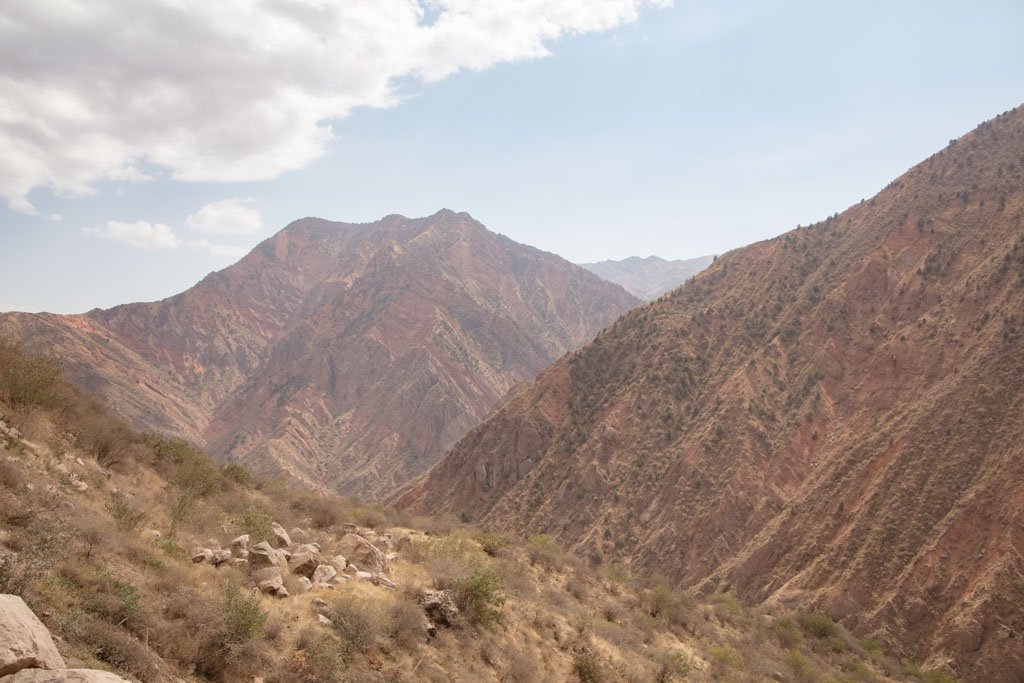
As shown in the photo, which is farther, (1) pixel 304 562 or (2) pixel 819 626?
(2) pixel 819 626

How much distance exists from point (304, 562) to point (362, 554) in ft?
6.65

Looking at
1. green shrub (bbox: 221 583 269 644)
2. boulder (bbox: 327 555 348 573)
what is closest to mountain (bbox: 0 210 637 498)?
boulder (bbox: 327 555 348 573)

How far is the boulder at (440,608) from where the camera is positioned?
1273 centimetres

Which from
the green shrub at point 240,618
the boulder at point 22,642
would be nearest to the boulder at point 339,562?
the green shrub at point 240,618

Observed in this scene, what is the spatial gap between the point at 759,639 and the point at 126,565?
2202 cm

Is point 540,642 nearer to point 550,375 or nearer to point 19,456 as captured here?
point 19,456

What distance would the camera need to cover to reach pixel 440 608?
12836 mm

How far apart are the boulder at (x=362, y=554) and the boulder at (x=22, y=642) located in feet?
28.2

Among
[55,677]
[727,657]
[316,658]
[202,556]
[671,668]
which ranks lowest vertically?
[727,657]

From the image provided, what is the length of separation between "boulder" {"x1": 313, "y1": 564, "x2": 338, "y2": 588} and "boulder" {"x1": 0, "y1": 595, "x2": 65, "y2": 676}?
6361mm

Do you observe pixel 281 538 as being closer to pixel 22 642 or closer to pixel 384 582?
pixel 384 582

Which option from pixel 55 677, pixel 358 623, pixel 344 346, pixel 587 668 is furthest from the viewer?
pixel 344 346

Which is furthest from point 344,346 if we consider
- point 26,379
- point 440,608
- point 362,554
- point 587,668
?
point 440,608

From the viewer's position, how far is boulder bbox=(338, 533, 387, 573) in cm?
1461
